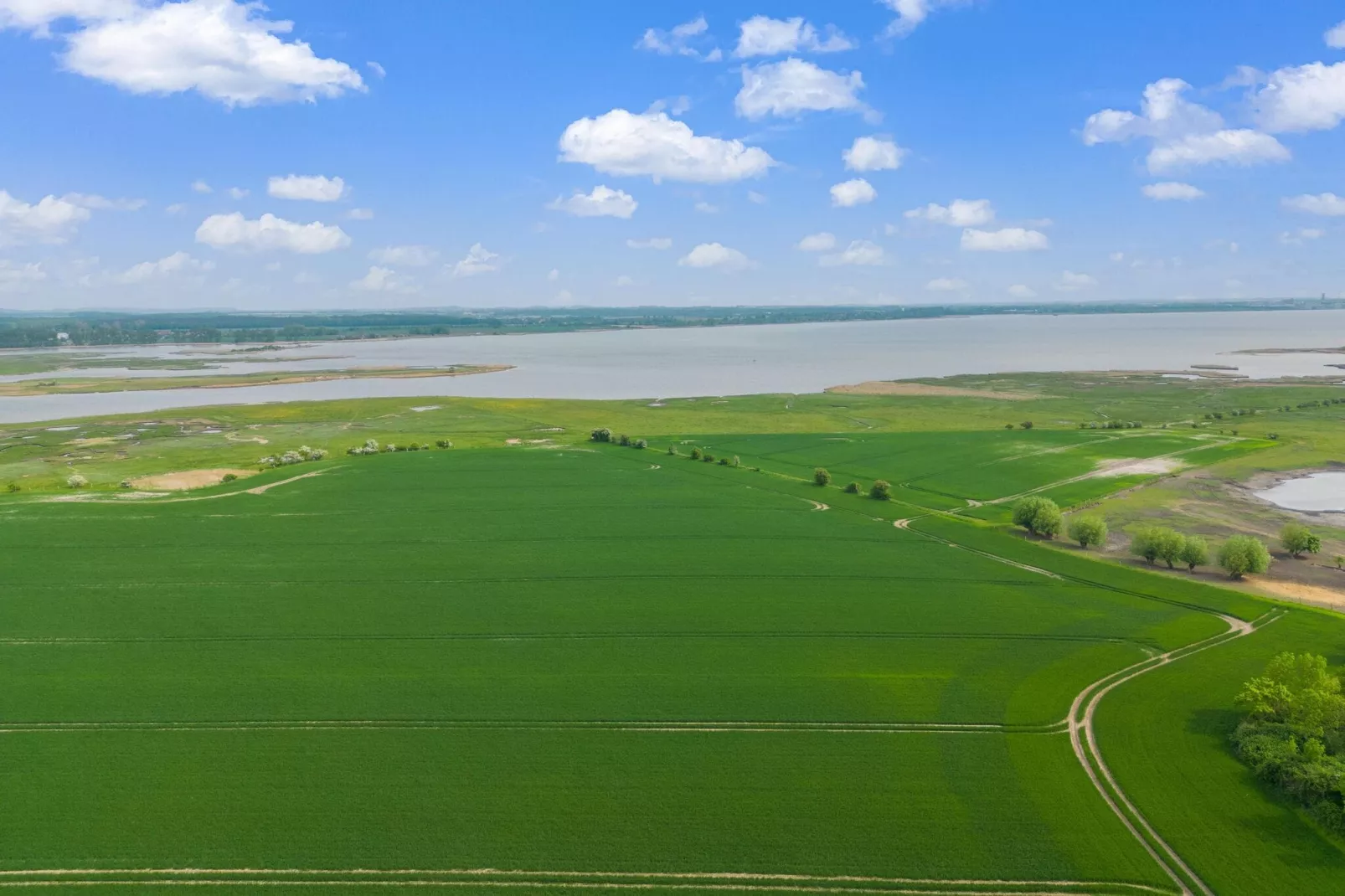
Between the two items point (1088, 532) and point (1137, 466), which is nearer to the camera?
point (1088, 532)

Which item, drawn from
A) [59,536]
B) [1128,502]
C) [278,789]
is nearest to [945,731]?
[278,789]

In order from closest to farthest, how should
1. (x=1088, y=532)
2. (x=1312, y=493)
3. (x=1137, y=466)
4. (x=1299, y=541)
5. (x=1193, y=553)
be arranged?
(x=1193, y=553) → (x=1299, y=541) → (x=1088, y=532) → (x=1312, y=493) → (x=1137, y=466)

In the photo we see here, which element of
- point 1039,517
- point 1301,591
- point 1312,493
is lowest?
point 1301,591

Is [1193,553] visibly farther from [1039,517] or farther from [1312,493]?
[1312,493]

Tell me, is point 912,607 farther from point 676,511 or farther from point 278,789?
point 278,789

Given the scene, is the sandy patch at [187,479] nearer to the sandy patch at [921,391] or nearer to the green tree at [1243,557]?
the green tree at [1243,557]

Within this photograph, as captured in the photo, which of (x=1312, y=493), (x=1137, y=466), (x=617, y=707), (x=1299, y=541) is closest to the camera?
(x=617, y=707)

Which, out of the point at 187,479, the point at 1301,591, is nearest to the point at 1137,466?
the point at 1301,591
